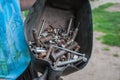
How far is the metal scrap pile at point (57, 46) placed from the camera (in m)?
1.47

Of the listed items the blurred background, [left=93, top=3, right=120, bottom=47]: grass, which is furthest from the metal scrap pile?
[left=93, top=3, right=120, bottom=47]: grass

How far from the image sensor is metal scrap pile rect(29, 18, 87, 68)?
1.47 m

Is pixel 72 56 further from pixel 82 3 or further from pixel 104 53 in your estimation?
pixel 104 53

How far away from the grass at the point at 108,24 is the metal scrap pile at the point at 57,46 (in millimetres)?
4187

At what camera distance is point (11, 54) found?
1563 millimetres

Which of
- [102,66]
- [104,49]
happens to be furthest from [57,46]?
[104,49]

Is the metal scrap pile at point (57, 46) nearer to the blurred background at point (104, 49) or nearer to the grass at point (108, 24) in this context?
the blurred background at point (104, 49)

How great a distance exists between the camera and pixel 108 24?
740 centimetres

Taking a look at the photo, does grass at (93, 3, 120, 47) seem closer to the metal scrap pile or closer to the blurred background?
the blurred background

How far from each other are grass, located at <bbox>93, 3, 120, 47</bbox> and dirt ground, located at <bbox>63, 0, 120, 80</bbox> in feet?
0.93

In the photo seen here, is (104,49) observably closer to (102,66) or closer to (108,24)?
(102,66)

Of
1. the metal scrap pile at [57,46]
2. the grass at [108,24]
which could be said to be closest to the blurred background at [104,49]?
the grass at [108,24]

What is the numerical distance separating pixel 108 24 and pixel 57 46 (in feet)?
19.5

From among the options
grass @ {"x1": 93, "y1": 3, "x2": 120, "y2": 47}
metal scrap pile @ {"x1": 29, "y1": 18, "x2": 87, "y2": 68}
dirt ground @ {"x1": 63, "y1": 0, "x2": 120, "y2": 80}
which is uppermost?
metal scrap pile @ {"x1": 29, "y1": 18, "x2": 87, "y2": 68}
